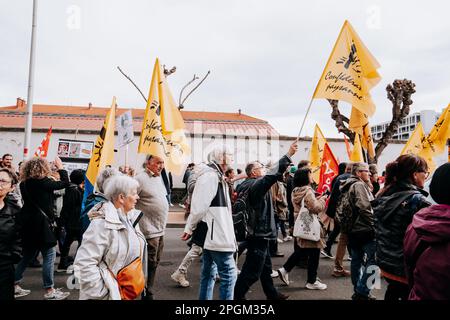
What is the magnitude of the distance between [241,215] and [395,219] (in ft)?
4.93

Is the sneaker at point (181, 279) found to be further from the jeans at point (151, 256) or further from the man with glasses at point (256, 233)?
the man with glasses at point (256, 233)

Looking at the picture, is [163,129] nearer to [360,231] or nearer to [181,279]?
[181,279]

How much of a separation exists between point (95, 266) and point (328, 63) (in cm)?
353

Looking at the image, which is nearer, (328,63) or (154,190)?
(154,190)

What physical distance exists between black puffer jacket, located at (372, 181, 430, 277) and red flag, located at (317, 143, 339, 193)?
4.74m

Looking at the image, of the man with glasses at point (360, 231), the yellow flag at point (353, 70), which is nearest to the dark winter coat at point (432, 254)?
the man with glasses at point (360, 231)

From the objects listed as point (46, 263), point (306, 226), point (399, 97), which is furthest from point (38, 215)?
point (399, 97)

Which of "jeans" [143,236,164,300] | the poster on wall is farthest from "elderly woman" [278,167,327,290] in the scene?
the poster on wall

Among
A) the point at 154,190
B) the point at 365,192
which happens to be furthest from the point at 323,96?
the point at 154,190

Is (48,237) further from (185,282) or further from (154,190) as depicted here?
(185,282)
